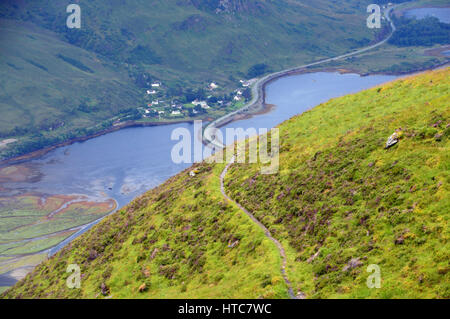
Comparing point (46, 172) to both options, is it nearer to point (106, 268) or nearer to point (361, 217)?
point (106, 268)

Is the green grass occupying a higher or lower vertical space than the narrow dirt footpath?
higher
